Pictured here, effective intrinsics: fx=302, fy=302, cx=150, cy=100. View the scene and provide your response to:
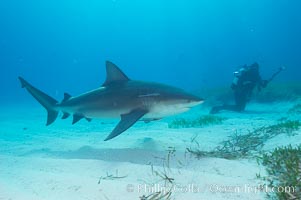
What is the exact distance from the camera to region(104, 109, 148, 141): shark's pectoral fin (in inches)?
225

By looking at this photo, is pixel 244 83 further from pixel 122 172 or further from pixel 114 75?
pixel 122 172

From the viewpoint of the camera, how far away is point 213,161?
5.23 meters

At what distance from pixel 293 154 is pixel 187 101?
2.16 meters

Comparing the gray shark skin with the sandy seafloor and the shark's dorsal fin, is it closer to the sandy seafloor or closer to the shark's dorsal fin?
the shark's dorsal fin

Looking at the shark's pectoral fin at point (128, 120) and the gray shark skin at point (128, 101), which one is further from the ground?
the gray shark skin at point (128, 101)

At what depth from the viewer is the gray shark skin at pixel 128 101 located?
6.24 m

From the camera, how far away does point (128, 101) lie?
6727 millimetres

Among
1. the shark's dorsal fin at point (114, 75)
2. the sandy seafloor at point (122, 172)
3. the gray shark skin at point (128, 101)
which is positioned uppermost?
the shark's dorsal fin at point (114, 75)

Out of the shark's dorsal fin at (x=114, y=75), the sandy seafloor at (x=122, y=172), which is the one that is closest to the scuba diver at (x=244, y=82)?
the sandy seafloor at (x=122, y=172)

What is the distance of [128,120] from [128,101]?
75cm

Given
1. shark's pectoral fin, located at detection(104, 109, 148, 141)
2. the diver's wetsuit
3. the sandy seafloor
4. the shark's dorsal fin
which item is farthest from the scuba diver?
shark's pectoral fin, located at detection(104, 109, 148, 141)

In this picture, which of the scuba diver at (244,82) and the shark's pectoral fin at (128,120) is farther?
the scuba diver at (244,82)

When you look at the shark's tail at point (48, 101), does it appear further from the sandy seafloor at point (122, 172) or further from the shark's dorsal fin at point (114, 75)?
the shark's dorsal fin at point (114, 75)

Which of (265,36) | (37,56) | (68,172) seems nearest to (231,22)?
(265,36)
